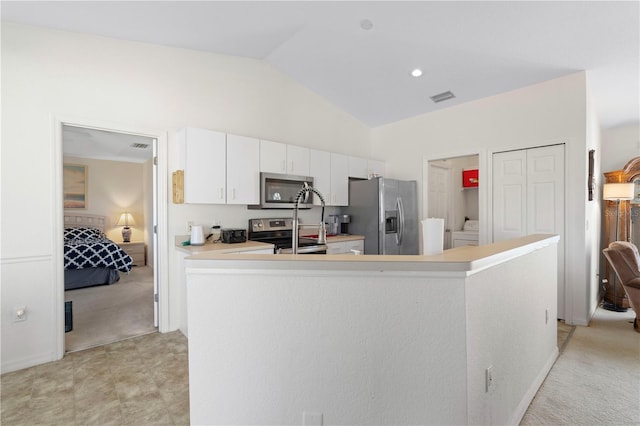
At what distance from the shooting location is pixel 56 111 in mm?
2705

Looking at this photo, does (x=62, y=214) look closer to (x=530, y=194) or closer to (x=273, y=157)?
(x=273, y=157)

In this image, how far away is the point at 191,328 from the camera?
1372 millimetres

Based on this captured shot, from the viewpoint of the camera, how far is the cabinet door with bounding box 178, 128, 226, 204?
3201 millimetres

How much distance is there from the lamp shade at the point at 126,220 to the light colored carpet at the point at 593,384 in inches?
304

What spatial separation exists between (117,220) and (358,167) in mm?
5713

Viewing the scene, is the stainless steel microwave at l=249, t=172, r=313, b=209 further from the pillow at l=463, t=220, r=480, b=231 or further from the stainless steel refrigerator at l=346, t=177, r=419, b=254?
the pillow at l=463, t=220, r=480, b=231

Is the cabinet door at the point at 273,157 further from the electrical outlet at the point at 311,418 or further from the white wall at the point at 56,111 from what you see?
the electrical outlet at the point at 311,418

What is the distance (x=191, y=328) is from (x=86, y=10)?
2748 mm

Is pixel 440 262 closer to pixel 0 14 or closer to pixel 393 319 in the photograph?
pixel 393 319

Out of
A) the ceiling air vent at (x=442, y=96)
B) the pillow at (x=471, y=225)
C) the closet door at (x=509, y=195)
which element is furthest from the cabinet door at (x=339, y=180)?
the pillow at (x=471, y=225)

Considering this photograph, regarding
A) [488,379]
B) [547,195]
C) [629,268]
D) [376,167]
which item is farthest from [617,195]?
[488,379]

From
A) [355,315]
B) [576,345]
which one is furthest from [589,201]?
[355,315]

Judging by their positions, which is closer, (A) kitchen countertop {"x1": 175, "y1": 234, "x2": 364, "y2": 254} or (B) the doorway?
(A) kitchen countertop {"x1": 175, "y1": 234, "x2": 364, "y2": 254}

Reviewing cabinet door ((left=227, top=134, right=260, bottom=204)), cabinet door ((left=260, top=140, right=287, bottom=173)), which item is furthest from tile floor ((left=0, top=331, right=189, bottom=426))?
cabinet door ((left=260, top=140, right=287, bottom=173))
